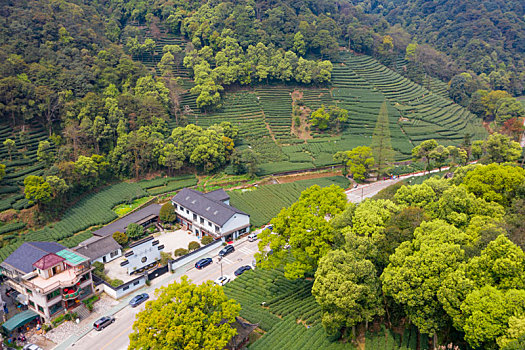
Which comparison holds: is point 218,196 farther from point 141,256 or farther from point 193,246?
point 141,256

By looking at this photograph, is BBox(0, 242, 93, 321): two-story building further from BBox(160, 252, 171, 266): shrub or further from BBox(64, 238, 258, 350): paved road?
BBox(160, 252, 171, 266): shrub

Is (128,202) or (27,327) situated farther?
(128,202)

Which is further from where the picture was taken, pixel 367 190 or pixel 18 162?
pixel 367 190

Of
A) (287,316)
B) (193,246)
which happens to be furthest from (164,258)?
(287,316)

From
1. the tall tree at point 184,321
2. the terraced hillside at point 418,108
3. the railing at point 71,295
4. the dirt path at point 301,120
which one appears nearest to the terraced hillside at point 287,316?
the tall tree at point 184,321

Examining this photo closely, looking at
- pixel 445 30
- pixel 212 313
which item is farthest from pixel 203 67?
pixel 445 30

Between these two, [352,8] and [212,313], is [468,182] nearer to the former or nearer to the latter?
[212,313]

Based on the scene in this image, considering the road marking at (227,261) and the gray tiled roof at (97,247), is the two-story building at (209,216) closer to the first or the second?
the road marking at (227,261)
